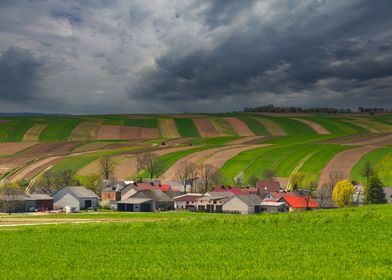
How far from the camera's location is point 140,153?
7092 inches

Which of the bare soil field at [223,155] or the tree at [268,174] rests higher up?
the bare soil field at [223,155]

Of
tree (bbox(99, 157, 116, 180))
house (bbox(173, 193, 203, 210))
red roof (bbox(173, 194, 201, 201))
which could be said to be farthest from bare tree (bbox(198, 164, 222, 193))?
tree (bbox(99, 157, 116, 180))

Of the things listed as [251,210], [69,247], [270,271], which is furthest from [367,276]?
[251,210]

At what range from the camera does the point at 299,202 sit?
12138 centimetres

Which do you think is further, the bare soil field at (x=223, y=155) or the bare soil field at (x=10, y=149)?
the bare soil field at (x=10, y=149)

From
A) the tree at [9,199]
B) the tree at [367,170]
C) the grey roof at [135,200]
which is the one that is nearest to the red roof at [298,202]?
the tree at [367,170]

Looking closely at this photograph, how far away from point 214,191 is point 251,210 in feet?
51.5

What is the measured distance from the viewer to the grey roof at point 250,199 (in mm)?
123750

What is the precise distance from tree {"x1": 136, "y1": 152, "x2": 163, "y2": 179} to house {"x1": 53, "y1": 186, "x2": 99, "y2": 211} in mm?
27012

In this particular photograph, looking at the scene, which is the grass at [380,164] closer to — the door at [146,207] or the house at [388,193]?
the house at [388,193]

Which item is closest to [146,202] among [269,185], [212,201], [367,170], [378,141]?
[212,201]

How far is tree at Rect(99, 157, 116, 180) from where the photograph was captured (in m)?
158

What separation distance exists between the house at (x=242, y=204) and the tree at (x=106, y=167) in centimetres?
4518

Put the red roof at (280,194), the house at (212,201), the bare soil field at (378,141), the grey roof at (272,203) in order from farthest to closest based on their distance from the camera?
the bare soil field at (378,141), the house at (212,201), the red roof at (280,194), the grey roof at (272,203)
